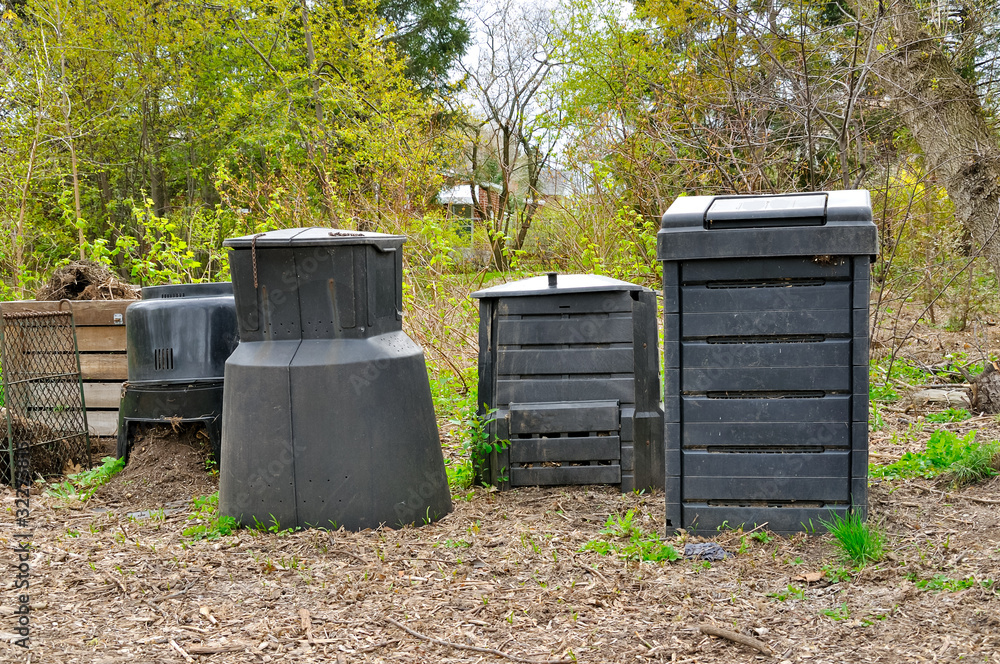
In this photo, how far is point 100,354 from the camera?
5762 millimetres

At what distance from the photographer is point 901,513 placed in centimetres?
371

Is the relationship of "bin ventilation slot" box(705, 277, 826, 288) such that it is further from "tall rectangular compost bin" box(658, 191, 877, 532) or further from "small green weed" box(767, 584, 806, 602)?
"small green weed" box(767, 584, 806, 602)

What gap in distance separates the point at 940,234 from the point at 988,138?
176cm

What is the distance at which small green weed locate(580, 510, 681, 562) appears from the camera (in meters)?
3.32

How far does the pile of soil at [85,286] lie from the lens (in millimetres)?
6137

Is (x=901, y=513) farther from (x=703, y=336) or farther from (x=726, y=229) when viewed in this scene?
(x=726, y=229)

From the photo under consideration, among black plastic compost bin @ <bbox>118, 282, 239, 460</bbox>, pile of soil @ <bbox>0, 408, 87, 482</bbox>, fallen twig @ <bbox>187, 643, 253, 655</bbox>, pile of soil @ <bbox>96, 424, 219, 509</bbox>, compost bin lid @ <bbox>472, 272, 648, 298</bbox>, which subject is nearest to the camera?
fallen twig @ <bbox>187, 643, 253, 655</bbox>

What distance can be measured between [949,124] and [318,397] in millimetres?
6773

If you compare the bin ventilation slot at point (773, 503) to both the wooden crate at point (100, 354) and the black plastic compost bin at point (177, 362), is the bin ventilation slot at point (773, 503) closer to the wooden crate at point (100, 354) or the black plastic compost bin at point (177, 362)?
the black plastic compost bin at point (177, 362)

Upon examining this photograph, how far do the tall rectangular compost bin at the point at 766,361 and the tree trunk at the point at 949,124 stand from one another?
192 inches

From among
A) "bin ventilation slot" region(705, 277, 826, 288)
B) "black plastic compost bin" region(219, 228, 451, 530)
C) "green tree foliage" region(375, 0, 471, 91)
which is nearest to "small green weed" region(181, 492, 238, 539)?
"black plastic compost bin" region(219, 228, 451, 530)

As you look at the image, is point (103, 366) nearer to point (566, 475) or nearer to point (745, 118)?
point (566, 475)

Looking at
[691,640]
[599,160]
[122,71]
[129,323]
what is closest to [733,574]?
[691,640]

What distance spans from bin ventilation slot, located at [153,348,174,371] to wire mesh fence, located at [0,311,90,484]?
44.4 inches
